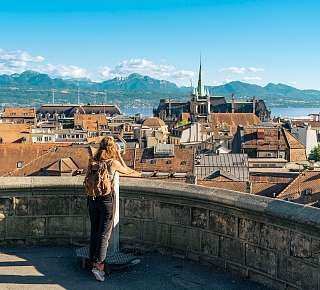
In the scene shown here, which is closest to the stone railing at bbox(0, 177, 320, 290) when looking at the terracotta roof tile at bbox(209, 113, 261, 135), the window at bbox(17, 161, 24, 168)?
the window at bbox(17, 161, 24, 168)

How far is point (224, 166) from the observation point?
48.0 meters

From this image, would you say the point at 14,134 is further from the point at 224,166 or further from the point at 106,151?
the point at 106,151

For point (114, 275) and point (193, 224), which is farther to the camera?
point (193, 224)

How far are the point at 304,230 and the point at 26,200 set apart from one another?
349 cm

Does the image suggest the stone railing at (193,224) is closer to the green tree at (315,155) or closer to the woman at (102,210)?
the woman at (102,210)

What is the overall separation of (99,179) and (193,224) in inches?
51.1

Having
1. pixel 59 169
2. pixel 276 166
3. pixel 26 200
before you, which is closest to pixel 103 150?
pixel 26 200

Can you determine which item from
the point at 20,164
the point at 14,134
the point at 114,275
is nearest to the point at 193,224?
the point at 114,275

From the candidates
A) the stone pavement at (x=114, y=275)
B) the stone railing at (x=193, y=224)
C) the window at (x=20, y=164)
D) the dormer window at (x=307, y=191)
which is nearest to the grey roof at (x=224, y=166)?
the dormer window at (x=307, y=191)

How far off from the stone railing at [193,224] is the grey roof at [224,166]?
37385 mm

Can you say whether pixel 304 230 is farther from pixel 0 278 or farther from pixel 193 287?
pixel 0 278

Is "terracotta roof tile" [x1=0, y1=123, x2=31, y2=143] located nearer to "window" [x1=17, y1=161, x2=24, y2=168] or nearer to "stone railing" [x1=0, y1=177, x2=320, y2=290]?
"window" [x1=17, y1=161, x2=24, y2=168]

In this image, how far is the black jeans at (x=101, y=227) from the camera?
5.73 meters

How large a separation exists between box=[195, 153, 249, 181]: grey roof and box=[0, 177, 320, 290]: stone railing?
37385 millimetres
